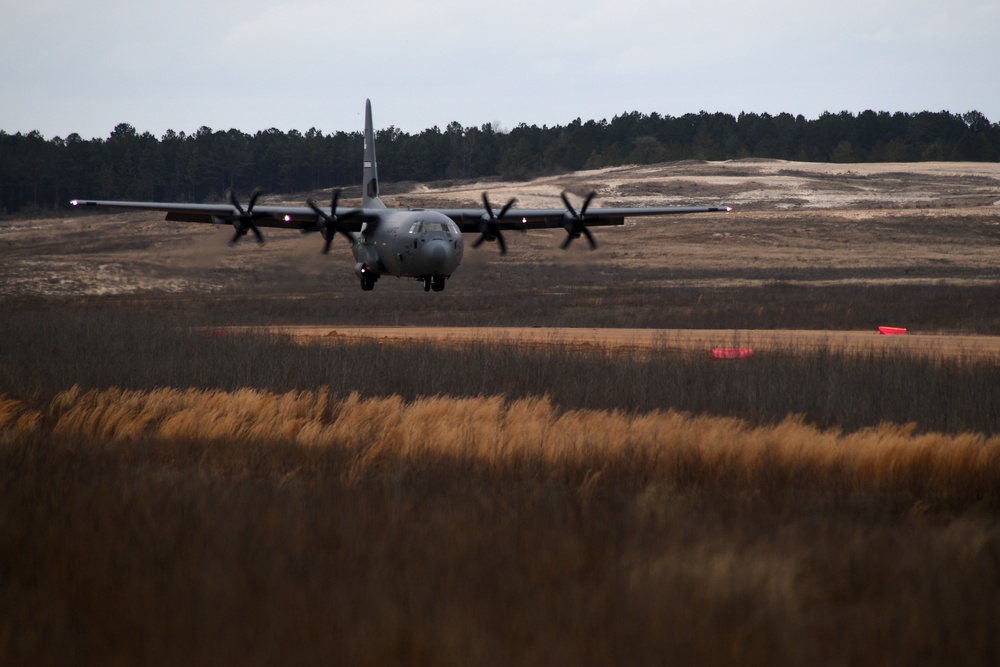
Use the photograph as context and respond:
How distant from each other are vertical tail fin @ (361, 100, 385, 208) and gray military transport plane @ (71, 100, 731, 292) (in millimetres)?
146

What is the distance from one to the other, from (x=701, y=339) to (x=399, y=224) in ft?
41.3

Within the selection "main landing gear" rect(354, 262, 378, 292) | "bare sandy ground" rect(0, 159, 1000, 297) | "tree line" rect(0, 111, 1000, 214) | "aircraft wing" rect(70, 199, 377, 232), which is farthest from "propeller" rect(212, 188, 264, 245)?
"tree line" rect(0, 111, 1000, 214)

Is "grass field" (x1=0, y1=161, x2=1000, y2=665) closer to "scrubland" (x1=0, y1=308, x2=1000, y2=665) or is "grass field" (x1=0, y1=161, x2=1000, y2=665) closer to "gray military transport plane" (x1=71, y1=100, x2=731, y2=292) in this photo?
"scrubland" (x1=0, y1=308, x2=1000, y2=665)

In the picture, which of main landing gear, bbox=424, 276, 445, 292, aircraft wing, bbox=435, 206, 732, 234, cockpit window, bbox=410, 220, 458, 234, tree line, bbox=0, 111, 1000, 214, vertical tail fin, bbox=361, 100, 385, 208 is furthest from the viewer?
tree line, bbox=0, 111, 1000, 214

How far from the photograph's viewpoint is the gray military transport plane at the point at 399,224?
3922 centimetres

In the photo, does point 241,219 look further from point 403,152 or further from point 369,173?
point 403,152

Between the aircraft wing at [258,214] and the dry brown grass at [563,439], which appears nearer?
the dry brown grass at [563,439]

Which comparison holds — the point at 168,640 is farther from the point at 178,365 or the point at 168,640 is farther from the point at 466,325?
the point at 466,325

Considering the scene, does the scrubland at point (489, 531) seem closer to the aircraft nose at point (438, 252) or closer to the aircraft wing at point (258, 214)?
the aircraft nose at point (438, 252)

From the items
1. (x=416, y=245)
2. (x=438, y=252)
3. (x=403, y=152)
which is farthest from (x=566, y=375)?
(x=403, y=152)

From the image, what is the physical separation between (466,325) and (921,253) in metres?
48.5

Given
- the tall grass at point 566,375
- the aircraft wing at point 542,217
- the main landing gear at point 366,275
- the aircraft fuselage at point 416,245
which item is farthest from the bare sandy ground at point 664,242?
the tall grass at point 566,375

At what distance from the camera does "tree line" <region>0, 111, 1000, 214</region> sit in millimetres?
146375

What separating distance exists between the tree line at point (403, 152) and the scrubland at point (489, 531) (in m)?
130
